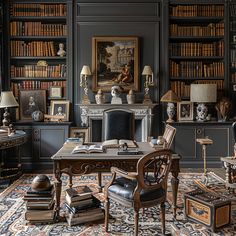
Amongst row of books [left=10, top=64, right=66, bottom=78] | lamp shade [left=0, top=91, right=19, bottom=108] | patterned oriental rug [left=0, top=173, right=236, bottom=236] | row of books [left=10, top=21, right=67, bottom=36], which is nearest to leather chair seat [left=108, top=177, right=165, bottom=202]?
patterned oriental rug [left=0, top=173, right=236, bottom=236]

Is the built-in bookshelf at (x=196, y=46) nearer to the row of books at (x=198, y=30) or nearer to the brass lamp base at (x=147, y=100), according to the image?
the row of books at (x=198, y=30)

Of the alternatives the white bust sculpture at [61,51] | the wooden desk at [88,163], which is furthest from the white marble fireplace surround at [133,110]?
the wooden desk at [88,163]

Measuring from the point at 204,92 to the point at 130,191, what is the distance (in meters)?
3.16

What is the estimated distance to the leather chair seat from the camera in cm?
300

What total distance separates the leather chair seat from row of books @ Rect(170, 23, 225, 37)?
378cm

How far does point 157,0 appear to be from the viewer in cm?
614

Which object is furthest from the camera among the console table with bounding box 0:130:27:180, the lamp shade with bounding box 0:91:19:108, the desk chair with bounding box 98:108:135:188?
the lamp shade with bounding box 0:91:19:108

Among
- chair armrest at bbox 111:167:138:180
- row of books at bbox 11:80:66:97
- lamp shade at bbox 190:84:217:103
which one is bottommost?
chair armrest at bbox 111:167:138:180

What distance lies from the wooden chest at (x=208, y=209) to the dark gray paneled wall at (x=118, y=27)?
3.00m

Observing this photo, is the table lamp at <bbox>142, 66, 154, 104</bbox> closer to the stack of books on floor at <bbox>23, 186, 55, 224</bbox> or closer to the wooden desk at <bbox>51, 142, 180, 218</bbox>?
the wooden desk at <bbox>51, 142, 180, 218</bbox>

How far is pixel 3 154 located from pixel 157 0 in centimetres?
383

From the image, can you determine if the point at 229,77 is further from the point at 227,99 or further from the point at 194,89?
the point at 194,89

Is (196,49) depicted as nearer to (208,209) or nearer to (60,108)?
(60,108)

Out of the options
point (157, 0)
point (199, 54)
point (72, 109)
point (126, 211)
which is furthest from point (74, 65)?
point (126, 211)
